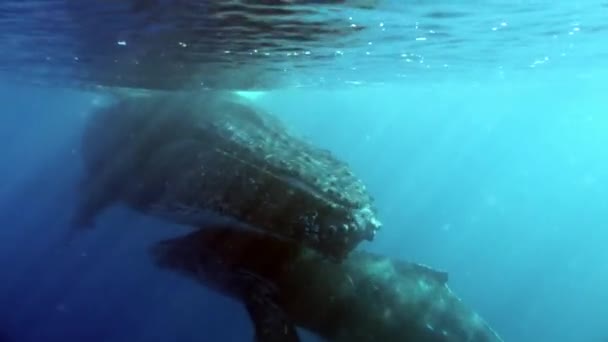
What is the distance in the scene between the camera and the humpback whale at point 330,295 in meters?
12.9

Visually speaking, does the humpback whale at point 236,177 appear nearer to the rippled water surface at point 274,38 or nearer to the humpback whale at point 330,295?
the humpback whale at point 330,295

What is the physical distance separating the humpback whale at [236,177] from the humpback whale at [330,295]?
727 millimetres

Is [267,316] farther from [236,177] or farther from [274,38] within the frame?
[274,38]

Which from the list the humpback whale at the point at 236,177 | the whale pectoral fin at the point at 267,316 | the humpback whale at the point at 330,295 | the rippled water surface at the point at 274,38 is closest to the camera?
the humpback whale at the point at 236,177

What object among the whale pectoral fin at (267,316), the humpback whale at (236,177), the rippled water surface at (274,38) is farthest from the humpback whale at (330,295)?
the rippled water surface at (274,38)

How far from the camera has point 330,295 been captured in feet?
42.7

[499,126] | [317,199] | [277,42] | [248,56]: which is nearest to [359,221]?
[317,199]

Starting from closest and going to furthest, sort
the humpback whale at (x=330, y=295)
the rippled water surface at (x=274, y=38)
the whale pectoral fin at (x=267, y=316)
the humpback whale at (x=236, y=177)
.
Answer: the humpback whale at (x=236, y=177) → the whale pectoral fin at (x=267, y=316) → the humpback whale at (x=330, y=295) → the rippled water surface at (x=274, y=38)

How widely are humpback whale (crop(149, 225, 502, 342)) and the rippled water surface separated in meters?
5.44

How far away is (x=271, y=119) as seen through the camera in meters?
18.5

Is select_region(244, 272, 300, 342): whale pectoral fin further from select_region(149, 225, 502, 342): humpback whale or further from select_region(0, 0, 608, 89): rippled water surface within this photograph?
select_region(0, 0, 608, 89): rippled water surface

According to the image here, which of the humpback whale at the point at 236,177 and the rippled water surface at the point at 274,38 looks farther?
the rippled water surface at the point at 274,38

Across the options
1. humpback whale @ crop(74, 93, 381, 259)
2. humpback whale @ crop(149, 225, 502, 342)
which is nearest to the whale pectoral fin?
humpback whale @ crop(149, 225, 502, 342)

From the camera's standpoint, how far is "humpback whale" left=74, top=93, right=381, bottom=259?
11969mm
